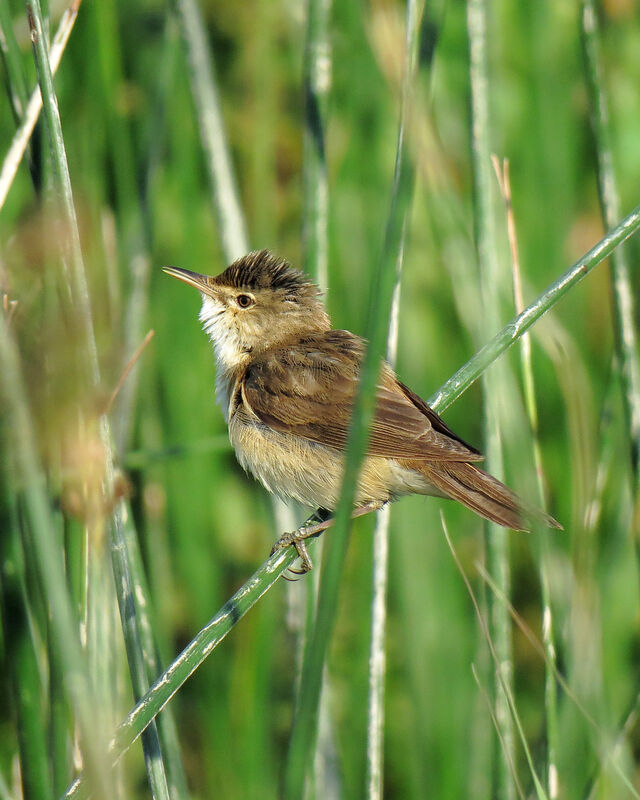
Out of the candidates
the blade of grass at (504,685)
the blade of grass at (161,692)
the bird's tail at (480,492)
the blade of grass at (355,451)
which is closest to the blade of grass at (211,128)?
the bird's tail at (480,492)

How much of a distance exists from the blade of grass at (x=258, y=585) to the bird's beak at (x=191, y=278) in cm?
112

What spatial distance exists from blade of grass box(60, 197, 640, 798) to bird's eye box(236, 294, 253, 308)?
4.01 feet

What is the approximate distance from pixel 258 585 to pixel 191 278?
138cm

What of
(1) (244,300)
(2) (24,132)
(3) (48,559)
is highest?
(2) (24,132)

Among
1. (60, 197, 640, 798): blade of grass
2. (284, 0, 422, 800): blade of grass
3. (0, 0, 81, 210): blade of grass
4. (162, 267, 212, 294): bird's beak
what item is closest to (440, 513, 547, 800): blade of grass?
(60, 197, 640, 798): blade of grass

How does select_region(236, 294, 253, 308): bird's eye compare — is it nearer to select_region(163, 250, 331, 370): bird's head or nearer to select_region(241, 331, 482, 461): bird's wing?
select_region(163, 250, 331, 370): bird's head

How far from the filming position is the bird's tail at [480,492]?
216cm

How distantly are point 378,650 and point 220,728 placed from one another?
2.94 ft

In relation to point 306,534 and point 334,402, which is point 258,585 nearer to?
point 306,534

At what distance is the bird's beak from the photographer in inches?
113

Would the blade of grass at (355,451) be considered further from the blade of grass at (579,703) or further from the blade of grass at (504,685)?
the blade of grass at (579,703)

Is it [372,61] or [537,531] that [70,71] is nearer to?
[372,61]

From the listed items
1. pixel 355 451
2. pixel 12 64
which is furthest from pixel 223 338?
pixel 355 451

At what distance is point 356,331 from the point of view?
10.7 ft
